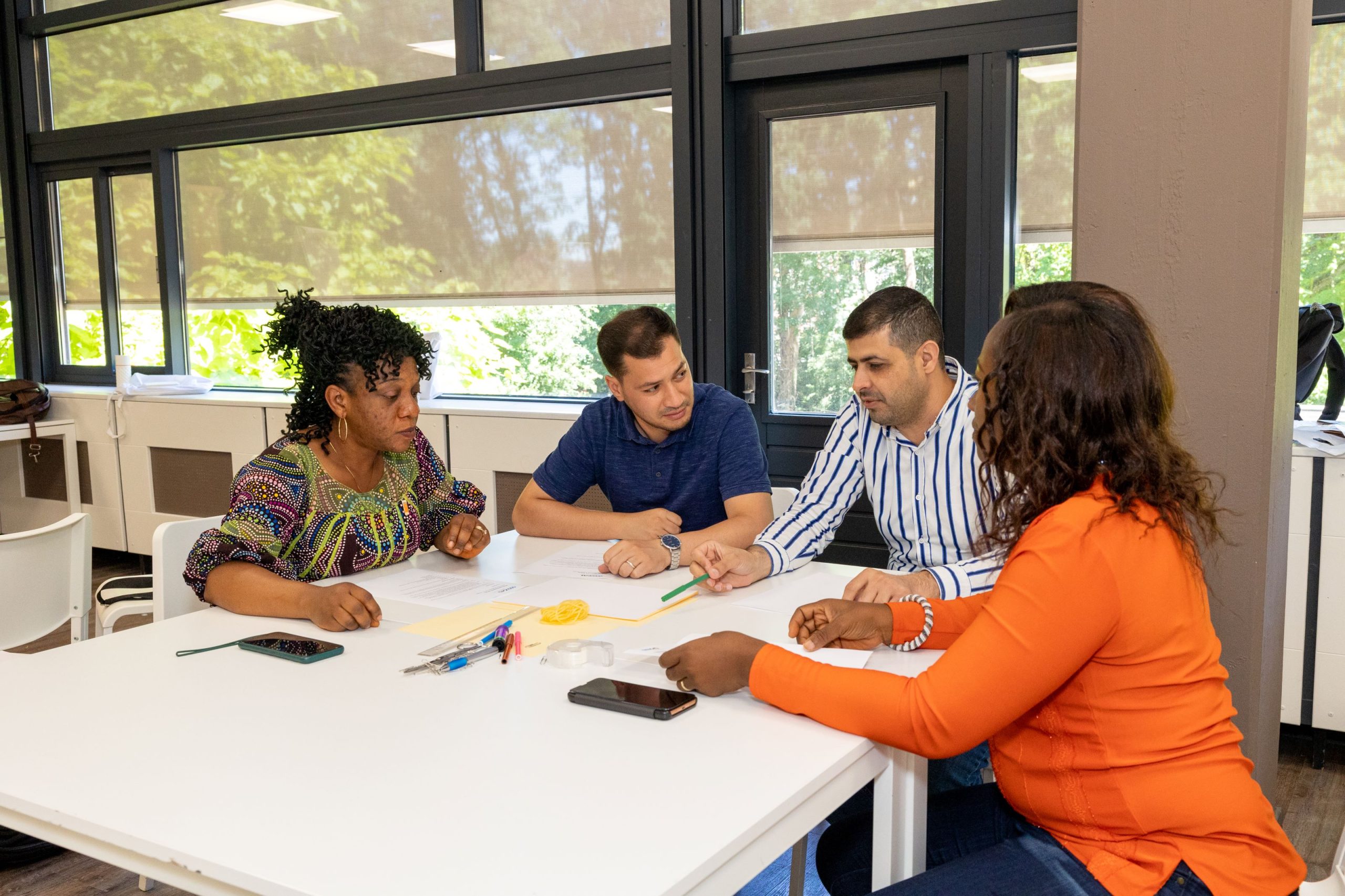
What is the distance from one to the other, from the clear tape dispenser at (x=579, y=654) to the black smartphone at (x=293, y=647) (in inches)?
12.6

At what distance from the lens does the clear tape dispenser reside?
149 centimetres

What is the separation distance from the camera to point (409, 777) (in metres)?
1.13

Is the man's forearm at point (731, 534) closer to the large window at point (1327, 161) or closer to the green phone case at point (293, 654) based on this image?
the green phone case at point (293, 654)

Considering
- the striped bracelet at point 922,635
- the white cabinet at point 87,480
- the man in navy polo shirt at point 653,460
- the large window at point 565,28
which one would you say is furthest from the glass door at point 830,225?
the white cabinet at point 87,480

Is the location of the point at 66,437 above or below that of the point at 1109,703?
below

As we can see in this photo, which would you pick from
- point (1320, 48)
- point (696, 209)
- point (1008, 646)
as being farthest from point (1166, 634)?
point (696, 209)

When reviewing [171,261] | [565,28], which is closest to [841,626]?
[565,28]

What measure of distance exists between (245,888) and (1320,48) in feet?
11.1

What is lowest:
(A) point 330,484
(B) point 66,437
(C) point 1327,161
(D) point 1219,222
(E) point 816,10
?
(B) point 66,437

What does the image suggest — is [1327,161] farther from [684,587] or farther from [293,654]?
[293,654]

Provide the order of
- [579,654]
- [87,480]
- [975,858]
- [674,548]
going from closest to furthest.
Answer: [975,858]
[579,654]
[674,548]
[87,480]

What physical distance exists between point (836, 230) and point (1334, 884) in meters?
2.86

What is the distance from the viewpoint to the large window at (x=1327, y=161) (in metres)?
3.01

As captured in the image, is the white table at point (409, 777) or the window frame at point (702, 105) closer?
the white table at point (409, 777)
